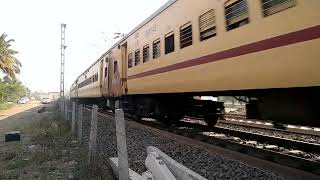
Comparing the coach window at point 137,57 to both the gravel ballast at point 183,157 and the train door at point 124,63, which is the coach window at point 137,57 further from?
the gravel ballast at point 183,157

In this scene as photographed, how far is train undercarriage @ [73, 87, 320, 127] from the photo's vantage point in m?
6.62

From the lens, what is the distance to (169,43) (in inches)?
445

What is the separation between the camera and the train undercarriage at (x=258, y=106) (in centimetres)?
662

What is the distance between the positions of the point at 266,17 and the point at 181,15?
3.87m

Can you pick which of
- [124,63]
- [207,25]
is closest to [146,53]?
[124,63]

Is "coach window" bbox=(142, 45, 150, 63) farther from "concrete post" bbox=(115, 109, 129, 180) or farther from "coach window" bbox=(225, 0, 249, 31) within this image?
"concrete post" bbox=(115, 109, 129, 180)

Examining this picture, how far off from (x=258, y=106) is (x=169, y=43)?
153 inches

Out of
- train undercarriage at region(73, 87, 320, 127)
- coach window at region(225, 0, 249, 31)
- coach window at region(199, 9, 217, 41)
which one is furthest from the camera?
coach window at region(199, 9, 217, 41)

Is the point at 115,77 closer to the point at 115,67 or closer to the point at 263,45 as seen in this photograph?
the point at 115,67

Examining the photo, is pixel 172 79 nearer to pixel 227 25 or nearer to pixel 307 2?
pixel 227 25

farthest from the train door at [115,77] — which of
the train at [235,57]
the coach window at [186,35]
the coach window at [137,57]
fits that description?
the coach window at [186,35]

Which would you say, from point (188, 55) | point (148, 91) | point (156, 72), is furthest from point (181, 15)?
point (148, 91)

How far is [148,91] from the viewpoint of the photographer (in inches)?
519

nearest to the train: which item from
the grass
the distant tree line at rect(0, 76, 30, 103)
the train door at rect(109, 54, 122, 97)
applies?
the grass
